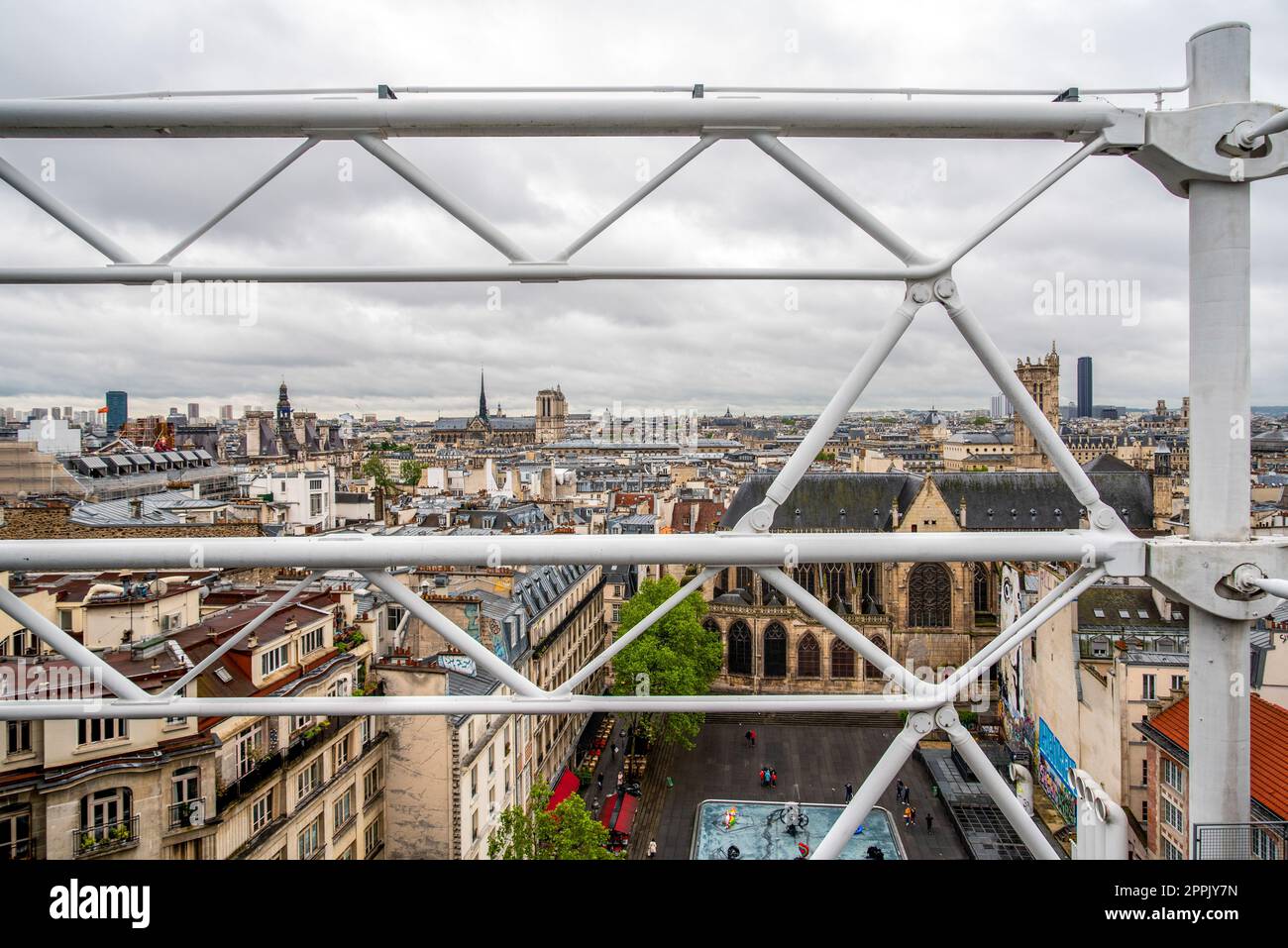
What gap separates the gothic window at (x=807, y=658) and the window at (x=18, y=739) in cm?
2816

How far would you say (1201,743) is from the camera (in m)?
2.62

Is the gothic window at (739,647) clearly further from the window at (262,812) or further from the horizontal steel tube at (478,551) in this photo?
the horizontal steel tube at (478,551)

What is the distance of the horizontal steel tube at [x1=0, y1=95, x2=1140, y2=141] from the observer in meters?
2.43

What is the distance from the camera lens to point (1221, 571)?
256 centimetres

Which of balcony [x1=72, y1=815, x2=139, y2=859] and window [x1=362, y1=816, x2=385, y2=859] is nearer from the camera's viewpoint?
balcony [x1=72, y1=815, x2=139, y2=859]

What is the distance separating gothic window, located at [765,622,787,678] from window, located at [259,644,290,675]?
2451 centimetres

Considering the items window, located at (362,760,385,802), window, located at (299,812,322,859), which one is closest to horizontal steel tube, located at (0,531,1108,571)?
window, located at (299,812,322,859)

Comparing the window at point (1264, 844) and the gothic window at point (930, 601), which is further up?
the window at point (1264, 844)

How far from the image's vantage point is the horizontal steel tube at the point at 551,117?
7.97ft

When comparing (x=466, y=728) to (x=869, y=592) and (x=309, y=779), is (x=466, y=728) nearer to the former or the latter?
(x=309, y=779)

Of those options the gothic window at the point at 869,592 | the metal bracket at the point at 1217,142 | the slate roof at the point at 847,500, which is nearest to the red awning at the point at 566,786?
the slate roof at the point at 847,500

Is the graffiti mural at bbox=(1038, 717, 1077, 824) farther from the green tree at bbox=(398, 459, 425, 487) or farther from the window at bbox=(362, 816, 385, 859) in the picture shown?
the green tree at bbox=(398, 459, 425, 487)

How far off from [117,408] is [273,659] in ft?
26.1

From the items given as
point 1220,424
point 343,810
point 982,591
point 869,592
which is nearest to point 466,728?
point 343,810
